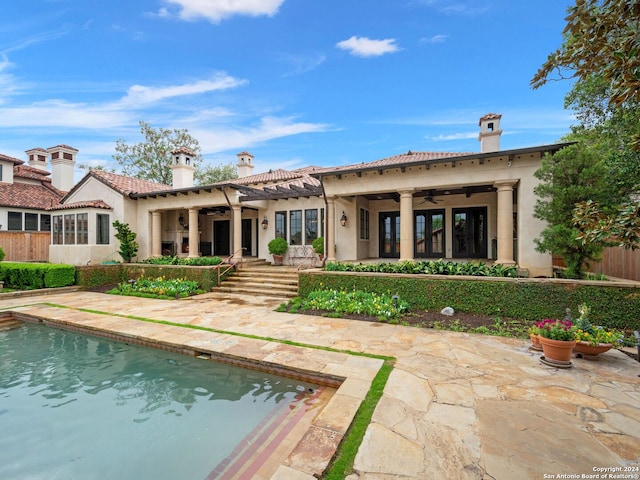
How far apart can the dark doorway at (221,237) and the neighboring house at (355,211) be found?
0.20ft

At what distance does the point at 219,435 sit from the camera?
333cm

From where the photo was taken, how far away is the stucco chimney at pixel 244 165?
20.5m

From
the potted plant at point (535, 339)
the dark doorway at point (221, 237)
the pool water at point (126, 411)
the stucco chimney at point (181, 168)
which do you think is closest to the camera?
the pool water at point (126, 411)

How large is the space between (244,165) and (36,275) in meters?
12.4

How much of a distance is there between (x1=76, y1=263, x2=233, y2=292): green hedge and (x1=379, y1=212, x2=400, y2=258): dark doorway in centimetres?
706

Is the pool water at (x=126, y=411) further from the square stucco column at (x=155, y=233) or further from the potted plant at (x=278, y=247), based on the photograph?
the square stucco column at (x=155, y=233)

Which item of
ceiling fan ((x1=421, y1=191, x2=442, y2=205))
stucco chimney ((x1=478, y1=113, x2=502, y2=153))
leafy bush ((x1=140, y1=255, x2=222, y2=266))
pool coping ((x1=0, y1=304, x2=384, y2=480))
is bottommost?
pool coping ((x1=0, y1=304, x2=384, y2=480))

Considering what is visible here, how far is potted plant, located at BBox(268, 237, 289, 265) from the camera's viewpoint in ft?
45.6

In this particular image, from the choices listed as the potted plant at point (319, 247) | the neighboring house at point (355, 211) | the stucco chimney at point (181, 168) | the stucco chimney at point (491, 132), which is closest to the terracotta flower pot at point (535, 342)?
the neighboring house at point (355, 211)

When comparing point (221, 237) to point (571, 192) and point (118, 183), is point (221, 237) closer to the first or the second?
point (118, 183)

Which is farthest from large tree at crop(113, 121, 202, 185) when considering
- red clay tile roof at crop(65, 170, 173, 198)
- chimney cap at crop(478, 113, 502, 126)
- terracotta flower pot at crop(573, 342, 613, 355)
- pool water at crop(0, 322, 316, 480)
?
terracotta flower pot at crop(573, 342, 613, 355)

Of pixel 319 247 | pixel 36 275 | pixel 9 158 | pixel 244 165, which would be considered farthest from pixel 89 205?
pixel 319 247

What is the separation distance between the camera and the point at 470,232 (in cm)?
1267

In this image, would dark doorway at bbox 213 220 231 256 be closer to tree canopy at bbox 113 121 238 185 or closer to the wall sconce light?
the wall sconce light
